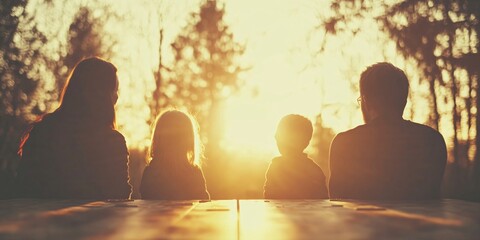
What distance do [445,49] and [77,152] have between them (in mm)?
11983

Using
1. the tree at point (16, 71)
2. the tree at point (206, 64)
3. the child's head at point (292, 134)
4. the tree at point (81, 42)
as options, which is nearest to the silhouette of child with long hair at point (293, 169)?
the child's head at point (292, 134)

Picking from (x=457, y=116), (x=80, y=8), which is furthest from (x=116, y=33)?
(x=457, y=116)

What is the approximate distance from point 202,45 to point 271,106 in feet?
15.2

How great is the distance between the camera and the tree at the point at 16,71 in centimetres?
1641

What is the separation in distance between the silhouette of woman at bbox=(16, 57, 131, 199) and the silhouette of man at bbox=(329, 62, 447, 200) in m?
1.67

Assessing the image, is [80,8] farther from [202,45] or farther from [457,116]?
[457,116]

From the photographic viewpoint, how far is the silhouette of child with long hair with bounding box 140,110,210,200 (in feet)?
16.4

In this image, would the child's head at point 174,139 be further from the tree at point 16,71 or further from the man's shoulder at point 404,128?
the tree at point 16,71

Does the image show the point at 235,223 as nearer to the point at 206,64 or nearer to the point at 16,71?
the point at 16,71

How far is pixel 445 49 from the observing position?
45.2ft

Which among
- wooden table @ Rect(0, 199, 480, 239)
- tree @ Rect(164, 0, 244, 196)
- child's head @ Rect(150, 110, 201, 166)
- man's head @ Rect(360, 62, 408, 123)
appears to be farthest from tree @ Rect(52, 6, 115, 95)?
wooden table @ Rect(0, 199, 480, 239)

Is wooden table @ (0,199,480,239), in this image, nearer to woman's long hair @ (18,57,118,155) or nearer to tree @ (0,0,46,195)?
woman's long hair @ (18,57,118,155)

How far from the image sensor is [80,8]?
19109 mm

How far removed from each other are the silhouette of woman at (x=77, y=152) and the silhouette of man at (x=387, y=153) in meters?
1.67
